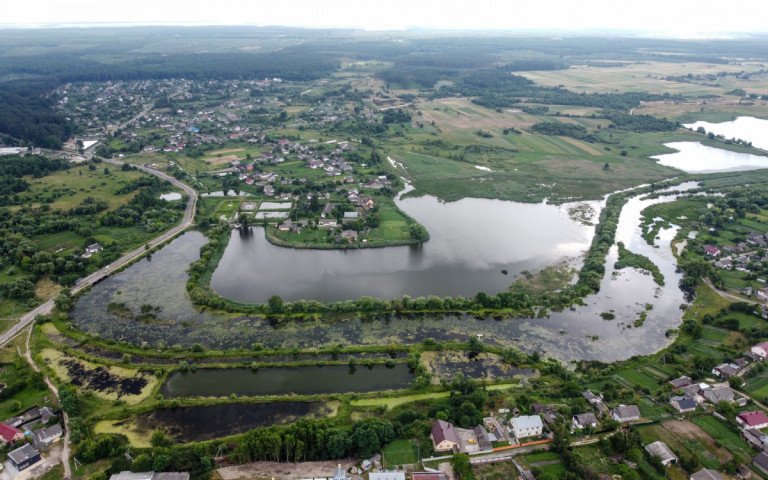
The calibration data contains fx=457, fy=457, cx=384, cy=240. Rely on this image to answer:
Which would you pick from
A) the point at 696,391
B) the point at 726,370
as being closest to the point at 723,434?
the point at 696,391

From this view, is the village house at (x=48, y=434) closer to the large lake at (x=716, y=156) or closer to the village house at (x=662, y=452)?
the village house at (x=662, y=452)

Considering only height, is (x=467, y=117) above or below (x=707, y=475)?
above

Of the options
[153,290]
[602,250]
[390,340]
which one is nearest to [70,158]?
[153,290]

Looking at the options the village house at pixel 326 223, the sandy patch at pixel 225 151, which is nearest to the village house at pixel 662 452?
the village house at pixel 326 223

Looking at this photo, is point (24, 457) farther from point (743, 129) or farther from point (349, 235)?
point (743, 129)

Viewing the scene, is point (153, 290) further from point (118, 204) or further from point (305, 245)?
point (118, 204)

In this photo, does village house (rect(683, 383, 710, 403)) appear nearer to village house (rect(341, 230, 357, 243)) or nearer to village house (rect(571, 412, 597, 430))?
village house (rect(571, 412, 597, 430))

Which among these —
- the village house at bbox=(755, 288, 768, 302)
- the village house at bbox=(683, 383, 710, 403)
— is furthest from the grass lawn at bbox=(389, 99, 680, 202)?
the village house at bbox=(683, 383, 710, 403)
